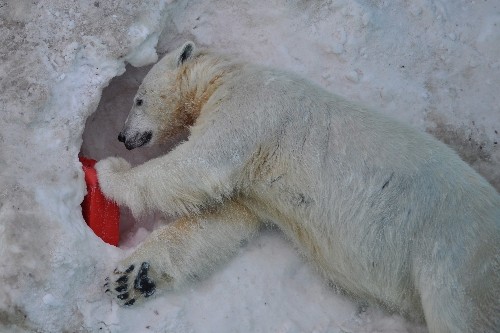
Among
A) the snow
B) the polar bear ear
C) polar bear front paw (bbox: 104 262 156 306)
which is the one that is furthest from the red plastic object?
the polar bear ear

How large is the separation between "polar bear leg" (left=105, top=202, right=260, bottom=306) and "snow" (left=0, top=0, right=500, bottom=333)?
0.10 m

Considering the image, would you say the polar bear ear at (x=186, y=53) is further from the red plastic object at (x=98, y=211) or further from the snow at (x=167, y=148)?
the red plastic object at (x=98, y=211)

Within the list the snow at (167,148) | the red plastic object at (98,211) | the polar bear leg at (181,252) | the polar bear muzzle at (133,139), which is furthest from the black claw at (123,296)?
the polar bear muzzle at (133,139)

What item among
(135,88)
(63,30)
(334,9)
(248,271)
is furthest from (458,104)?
(63,30)

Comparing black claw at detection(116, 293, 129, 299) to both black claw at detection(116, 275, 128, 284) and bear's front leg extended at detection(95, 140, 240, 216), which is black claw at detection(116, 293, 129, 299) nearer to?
black claw at detection(116, 275, 128, 284)

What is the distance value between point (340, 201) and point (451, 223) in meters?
0.77

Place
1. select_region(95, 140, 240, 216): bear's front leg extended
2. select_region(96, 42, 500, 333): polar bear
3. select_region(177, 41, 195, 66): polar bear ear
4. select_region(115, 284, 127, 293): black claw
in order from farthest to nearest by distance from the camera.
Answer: select_region(177, 41, 195, 66): polar bear ear
select_region(95, 140, 240, 216): bear's front leg extended
select_region(115, 284, 127, 293): black claw
select_region(96, 42, 500, 333): polar bear

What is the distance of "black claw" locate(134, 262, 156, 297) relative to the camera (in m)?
5.12

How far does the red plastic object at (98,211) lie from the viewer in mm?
5477

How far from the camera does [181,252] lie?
5.39 metres

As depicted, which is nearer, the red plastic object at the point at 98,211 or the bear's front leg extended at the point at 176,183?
the bear's front leg extended at the point at 176,183

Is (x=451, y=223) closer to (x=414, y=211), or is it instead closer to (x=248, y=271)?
(x=414, y=211)

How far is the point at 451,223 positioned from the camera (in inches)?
194

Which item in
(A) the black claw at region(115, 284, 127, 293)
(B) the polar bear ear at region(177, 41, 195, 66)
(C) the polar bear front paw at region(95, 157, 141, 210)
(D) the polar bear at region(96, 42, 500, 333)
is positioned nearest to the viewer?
(D) the polar bear at region(96, 42, 500, 333)
